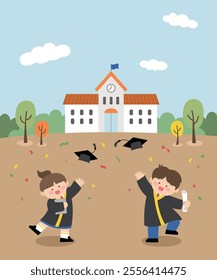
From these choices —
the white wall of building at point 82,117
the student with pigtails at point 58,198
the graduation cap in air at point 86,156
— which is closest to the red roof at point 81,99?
the white wall of building at point 82,117

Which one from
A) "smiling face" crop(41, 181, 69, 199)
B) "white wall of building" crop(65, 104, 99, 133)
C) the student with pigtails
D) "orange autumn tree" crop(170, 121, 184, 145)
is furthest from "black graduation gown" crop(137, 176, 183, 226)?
"white wall of building" crop(65, 104, 99, 133)

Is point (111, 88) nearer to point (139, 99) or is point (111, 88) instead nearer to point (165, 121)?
point (139, 99)

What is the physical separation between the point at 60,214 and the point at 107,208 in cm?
407

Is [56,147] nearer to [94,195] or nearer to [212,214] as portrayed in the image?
[94,195]

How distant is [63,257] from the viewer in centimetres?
1527

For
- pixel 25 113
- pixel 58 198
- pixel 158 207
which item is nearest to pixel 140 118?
pixel 25 113

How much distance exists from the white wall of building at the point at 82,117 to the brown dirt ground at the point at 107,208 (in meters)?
12.5

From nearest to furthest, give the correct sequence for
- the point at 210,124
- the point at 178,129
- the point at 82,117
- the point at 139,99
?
the point at 178,129 < the point at 82,117 < the point at 210,124 < the point at 139,99

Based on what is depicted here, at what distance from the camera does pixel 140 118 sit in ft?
150

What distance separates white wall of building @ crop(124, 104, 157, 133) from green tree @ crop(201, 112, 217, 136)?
11.3ft

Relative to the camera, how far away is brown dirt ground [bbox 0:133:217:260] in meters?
15.7

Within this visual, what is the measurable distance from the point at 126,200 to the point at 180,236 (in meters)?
4.12

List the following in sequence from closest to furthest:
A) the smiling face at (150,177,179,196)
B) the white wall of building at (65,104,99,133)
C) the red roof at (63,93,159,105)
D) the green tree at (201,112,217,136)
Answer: the smiling face at (150,177,179,196)
the white wall of building at (65,104,99,133)
the green tree at (201,112,217,136)
the red roof at (63,93,159,105)

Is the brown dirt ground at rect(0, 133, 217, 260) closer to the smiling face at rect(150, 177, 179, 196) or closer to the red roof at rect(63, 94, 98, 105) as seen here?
the smiling face at rect(150, 177, 179, 196)
